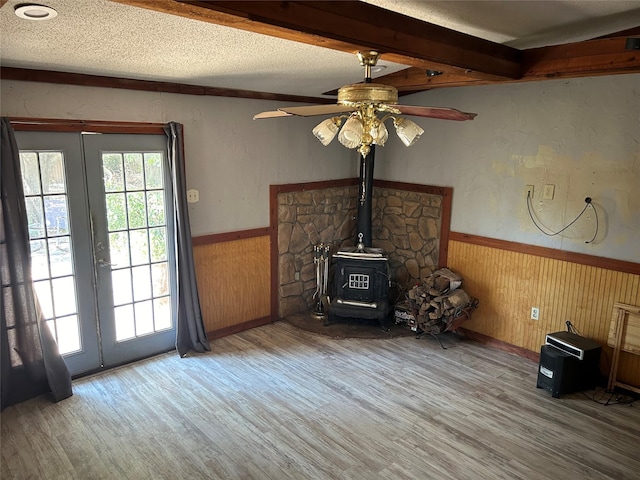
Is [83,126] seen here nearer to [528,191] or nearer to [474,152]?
[474,152]

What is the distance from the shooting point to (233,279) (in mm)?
4852

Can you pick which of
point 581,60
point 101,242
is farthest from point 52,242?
point 581,60

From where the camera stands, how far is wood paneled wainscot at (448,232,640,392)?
155 inches

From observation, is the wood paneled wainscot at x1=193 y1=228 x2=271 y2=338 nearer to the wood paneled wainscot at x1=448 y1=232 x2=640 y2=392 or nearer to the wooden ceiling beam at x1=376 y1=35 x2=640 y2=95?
the wood paneled wainscot at x1=448 y1=232 x2=640 y2=392

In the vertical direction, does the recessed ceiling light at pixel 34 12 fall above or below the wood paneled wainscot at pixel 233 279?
above

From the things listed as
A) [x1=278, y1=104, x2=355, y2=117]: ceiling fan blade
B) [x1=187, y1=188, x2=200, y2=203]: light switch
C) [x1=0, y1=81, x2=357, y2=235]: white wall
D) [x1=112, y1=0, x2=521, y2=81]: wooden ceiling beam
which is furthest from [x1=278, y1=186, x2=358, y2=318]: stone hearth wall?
[x1=278, y1=104, x2=355, y2=117]: ceiling fan blade

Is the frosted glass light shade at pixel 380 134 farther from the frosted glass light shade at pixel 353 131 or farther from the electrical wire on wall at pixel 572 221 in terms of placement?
the electrical wire on wall at pixel 572 221

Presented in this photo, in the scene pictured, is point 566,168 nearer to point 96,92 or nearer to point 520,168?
point 520,168

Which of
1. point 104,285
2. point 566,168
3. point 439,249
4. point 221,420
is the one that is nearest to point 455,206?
point 439,249

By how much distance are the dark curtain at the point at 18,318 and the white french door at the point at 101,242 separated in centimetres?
16

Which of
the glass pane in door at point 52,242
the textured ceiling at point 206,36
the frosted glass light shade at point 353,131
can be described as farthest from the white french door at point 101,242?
the frosted glass light shade at point 353,131

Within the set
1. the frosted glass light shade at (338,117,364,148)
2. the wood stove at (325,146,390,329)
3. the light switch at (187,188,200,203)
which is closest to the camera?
the frosted glass light shade at (338,117,364,148)

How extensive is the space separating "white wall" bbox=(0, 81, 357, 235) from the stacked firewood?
1727mm

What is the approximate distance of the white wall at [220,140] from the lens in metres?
3.55
